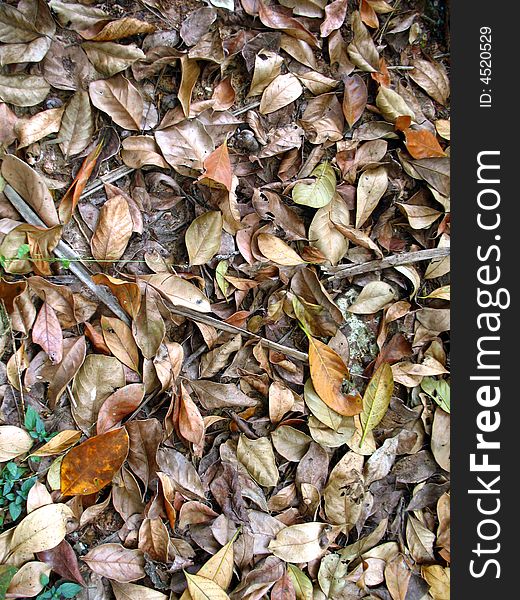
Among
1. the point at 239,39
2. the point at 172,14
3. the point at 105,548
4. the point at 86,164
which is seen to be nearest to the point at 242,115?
the point at 239,39

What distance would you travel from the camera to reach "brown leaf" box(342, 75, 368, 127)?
1.49 meters

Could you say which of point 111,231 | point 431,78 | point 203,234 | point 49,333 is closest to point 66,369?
point 49,333

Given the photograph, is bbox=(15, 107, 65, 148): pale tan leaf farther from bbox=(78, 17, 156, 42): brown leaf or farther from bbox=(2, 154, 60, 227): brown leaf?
bbox=(78, 17, 156, 42): brown leaf

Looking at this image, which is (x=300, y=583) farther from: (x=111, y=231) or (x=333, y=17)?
(x=333, y=17)

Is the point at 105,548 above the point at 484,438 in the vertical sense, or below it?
below

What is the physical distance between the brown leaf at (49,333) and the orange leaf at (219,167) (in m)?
0.43

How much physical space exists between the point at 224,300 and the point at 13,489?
585 millimetres

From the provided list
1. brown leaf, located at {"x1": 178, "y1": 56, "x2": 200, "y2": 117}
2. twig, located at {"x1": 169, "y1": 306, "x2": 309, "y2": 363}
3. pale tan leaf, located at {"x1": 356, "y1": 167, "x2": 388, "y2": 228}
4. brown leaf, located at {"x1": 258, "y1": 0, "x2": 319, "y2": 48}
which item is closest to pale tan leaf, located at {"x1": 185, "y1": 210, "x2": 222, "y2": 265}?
twig, located at {"x1": 169, "y1": 306, "x2": 309, "y2": 363}

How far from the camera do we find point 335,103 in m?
1.50

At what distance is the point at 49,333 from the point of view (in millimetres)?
1332

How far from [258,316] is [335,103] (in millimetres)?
533

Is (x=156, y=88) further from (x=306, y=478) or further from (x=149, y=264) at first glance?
(x=306, y=478)

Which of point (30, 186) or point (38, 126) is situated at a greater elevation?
point (38, 126)

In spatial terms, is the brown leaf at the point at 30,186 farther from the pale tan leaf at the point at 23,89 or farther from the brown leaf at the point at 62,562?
the brown leaf at the point at 62,562
